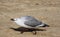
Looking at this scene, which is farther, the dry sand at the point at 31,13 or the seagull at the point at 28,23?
the dry sand at the point at 31,13

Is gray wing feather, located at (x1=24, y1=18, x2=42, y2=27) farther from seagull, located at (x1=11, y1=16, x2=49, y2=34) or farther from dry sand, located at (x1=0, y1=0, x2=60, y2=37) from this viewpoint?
dry sand, located at (x1=0, y1=0, x2=60, y2=37)

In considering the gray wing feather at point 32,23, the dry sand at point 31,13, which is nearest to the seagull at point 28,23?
the gray wing feather at point 32,23

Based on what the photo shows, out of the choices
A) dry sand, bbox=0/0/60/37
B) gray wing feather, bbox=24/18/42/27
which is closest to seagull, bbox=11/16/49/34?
gray wing feather, bbox=24/18/42/27

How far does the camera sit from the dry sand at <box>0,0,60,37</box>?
726cm

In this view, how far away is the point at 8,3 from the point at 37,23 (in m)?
3.61

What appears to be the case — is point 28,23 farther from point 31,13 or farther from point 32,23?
point 31,13

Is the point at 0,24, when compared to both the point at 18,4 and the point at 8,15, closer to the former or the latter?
the point at 8,15

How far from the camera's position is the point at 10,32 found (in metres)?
7.31

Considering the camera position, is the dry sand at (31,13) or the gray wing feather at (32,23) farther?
the dry sand at (31,13)

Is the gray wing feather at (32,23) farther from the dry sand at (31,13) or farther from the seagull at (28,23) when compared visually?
the dry sand at (31,13)

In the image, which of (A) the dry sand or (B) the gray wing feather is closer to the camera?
(B) the gray wing feather

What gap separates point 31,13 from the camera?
9.21 meters

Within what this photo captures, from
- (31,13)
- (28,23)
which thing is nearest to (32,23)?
(28,23)

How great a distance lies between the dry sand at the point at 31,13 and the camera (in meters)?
7.26
